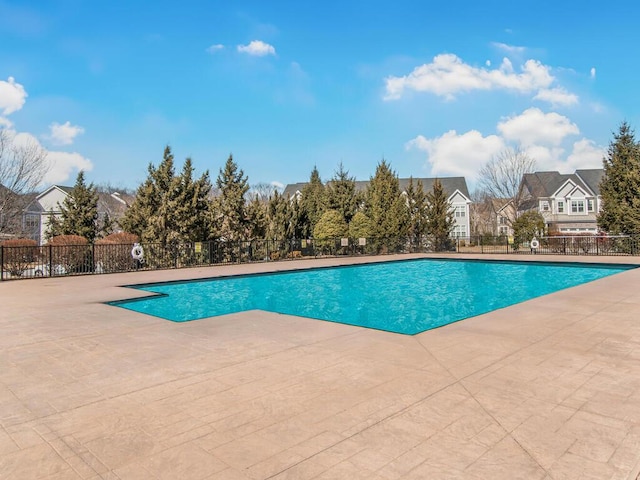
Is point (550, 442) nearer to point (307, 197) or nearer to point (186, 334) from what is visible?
point (186, 334)

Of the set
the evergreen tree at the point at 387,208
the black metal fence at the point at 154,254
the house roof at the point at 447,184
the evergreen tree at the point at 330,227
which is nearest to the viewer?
the black metal fence at the point at 154,254

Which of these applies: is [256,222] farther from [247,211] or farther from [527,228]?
[527,228]

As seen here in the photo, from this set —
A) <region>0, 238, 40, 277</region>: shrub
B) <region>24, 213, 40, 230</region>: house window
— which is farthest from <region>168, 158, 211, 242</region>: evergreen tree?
<region>24, 213, 40, 230</region>: house window

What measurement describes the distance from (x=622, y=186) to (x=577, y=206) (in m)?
17.6

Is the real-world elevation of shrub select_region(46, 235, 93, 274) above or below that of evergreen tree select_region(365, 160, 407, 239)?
below

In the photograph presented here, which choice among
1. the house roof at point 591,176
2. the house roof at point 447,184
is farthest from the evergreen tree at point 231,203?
the house roof at point 591,176

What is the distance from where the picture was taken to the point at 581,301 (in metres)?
8.37

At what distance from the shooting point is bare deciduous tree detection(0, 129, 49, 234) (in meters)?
22.6

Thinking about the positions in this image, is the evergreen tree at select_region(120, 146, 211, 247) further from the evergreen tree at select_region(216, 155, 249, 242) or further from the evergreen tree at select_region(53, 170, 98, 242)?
the evergreen tree at select_region(53, 170, 98, 242)

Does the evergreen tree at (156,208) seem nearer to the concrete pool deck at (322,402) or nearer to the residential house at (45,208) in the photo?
the concrete pool deck at (322,402)

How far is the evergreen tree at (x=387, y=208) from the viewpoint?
88.2 ft

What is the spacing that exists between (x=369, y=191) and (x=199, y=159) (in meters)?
12.2

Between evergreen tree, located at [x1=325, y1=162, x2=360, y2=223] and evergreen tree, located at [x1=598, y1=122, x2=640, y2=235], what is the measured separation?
1635 cm

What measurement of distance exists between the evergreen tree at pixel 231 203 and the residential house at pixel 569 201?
3111 cm
